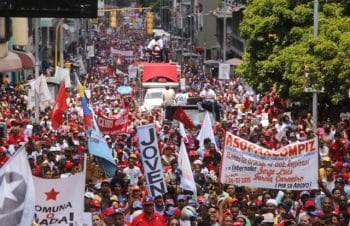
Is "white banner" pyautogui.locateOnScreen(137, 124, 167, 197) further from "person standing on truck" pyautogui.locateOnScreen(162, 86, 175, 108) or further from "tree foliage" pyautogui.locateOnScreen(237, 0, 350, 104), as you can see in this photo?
"person standing on truck" pyautogui.locateOnScreen(162, 86, 175, 108)

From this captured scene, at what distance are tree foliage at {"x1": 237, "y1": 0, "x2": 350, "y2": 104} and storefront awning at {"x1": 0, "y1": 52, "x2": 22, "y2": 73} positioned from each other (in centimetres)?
1236

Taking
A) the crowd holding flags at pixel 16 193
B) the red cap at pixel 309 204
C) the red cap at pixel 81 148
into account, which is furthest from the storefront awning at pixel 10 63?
the crowd holding flags at pixel 16 193

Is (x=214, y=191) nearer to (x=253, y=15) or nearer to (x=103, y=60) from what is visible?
(x=253, y=15)

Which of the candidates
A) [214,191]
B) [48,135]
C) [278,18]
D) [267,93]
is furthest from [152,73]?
[214,191]

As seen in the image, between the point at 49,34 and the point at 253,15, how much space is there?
155 ft

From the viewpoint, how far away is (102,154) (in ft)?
59.4

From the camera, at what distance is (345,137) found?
24.1 meters

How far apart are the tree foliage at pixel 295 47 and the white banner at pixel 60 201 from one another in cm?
1712

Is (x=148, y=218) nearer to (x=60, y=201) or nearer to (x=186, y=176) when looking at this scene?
(x=60, y=201)

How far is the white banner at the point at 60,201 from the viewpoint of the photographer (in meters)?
12.6

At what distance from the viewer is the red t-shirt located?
508 inches

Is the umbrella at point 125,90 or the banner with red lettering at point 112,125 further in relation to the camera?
the umbrella at point 125,90

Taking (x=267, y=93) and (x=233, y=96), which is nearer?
(x=267, y=93)

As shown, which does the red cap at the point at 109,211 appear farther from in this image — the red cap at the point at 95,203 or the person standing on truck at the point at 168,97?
the person standing on truck at the point at 168,97
